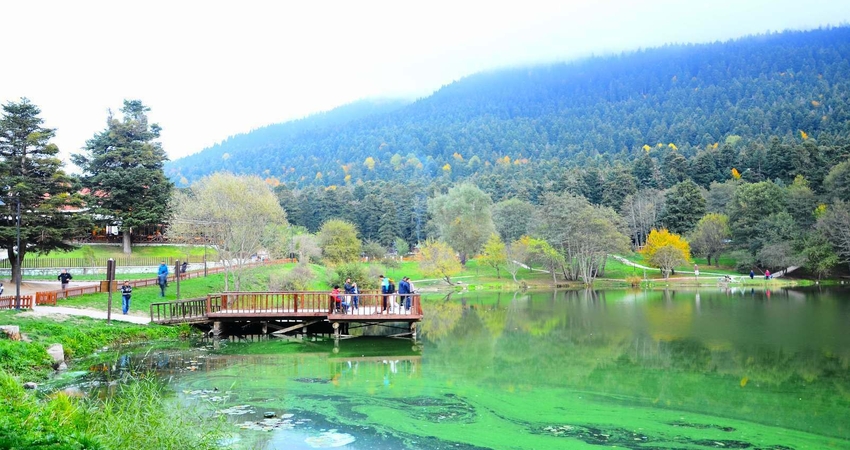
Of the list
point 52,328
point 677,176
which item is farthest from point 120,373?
point 677,176

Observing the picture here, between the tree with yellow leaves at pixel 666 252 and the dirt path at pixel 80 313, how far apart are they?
49172mm

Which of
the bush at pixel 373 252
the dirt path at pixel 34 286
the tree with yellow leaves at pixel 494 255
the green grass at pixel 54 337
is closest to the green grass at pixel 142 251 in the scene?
the dirt path at pixel 34 286

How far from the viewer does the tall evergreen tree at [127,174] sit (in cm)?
4631

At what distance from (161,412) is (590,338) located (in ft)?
62.8

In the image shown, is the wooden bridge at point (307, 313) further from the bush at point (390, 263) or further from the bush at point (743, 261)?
the bush at point (743, 261)

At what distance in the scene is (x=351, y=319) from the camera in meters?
26.0

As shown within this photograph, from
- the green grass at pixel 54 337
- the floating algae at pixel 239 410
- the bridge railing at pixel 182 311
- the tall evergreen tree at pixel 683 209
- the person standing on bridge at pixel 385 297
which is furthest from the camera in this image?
the tall evergreen tree at pixel 683 209

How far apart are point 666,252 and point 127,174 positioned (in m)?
46.5

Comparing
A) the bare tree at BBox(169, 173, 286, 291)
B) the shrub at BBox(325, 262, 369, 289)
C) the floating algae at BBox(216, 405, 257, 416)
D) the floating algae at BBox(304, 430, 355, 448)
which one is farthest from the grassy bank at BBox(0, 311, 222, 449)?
the shrub at BBox(325, 262, 369, 289)

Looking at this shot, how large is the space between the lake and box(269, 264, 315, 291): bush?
11.3m

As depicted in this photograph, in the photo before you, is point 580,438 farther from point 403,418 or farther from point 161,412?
point 161,412

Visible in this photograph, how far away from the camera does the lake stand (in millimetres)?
12688

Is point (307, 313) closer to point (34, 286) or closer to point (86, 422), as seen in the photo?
point (34, 286)

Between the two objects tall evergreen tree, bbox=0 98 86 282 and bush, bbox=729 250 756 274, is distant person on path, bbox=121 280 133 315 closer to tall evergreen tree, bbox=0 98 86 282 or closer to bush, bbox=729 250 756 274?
tall evergreen tree, bbox=0 98 86 282
